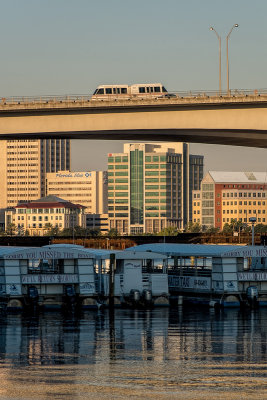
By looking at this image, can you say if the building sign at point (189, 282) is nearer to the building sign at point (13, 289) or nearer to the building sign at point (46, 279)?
the building sign at point (46, 279)

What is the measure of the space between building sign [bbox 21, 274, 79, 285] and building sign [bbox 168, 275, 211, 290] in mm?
9925

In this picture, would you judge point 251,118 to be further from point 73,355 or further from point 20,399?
point 20,399

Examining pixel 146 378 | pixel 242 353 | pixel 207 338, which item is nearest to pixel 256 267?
pixel 207 338

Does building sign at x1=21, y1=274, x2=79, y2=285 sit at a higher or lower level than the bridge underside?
lower

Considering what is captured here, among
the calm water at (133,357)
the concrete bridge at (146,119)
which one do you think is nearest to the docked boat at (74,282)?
the calm water at (133,357)

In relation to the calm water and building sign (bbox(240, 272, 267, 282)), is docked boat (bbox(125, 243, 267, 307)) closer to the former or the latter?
building sign (bbox(240, 272, 267, 282))

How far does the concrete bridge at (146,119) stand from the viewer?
3238 inches

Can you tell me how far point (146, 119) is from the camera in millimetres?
84562

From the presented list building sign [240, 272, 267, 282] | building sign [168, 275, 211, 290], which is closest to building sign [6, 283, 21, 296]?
building sign [168, 275, 211, 290]

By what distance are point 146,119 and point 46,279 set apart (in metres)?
29.3

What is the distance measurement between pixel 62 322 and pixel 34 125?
3921 centimetres

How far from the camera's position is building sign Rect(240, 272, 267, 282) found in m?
60.9

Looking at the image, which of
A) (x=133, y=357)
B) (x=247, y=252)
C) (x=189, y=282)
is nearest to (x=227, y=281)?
(x=247, y=252)

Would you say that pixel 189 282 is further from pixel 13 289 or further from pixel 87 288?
pixel 13 289
